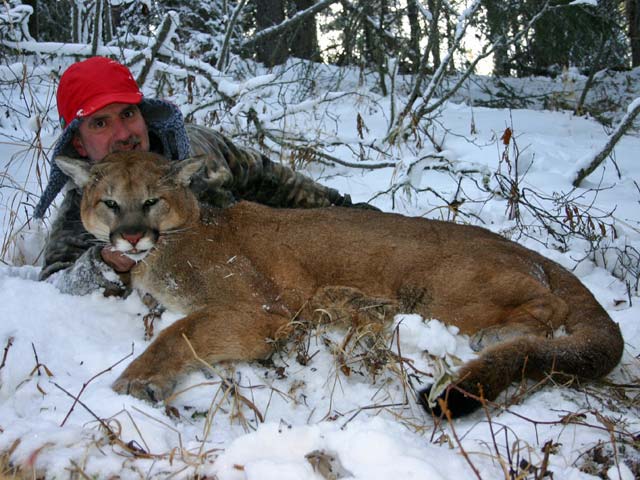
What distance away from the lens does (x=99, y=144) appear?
3.79m

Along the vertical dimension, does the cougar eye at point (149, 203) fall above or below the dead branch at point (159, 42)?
below

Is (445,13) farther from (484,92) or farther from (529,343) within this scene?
(529,343)

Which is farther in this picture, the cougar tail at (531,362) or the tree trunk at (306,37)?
the tree trunk at (306,37)

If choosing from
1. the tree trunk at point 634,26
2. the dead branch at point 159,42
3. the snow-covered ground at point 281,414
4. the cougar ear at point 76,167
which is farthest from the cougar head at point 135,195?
the tree trunk at point 634,26

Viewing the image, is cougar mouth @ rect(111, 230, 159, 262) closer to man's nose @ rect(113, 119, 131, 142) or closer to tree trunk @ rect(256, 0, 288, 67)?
man's nose @ rect(113, 119, 131, 142)

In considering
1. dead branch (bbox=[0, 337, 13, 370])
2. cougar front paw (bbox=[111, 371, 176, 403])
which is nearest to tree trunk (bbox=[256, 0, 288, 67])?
dead branch (bbox=[0, 337, 13, 370])

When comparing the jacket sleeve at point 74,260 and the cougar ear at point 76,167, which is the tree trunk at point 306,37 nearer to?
the jacket sleeve at point 74,260

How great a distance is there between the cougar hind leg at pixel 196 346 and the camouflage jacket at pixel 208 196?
28.6 inches

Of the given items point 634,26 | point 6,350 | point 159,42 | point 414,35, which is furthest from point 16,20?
point 634,26

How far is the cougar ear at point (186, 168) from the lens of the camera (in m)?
3.33

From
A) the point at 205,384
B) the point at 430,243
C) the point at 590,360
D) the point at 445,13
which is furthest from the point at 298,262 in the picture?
the point at 445,13

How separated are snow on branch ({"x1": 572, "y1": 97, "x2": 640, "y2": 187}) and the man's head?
3.77m

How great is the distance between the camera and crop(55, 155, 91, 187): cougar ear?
3.29 metres

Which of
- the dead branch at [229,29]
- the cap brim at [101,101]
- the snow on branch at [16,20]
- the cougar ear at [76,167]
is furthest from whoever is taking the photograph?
the dead branch at [229,29]
